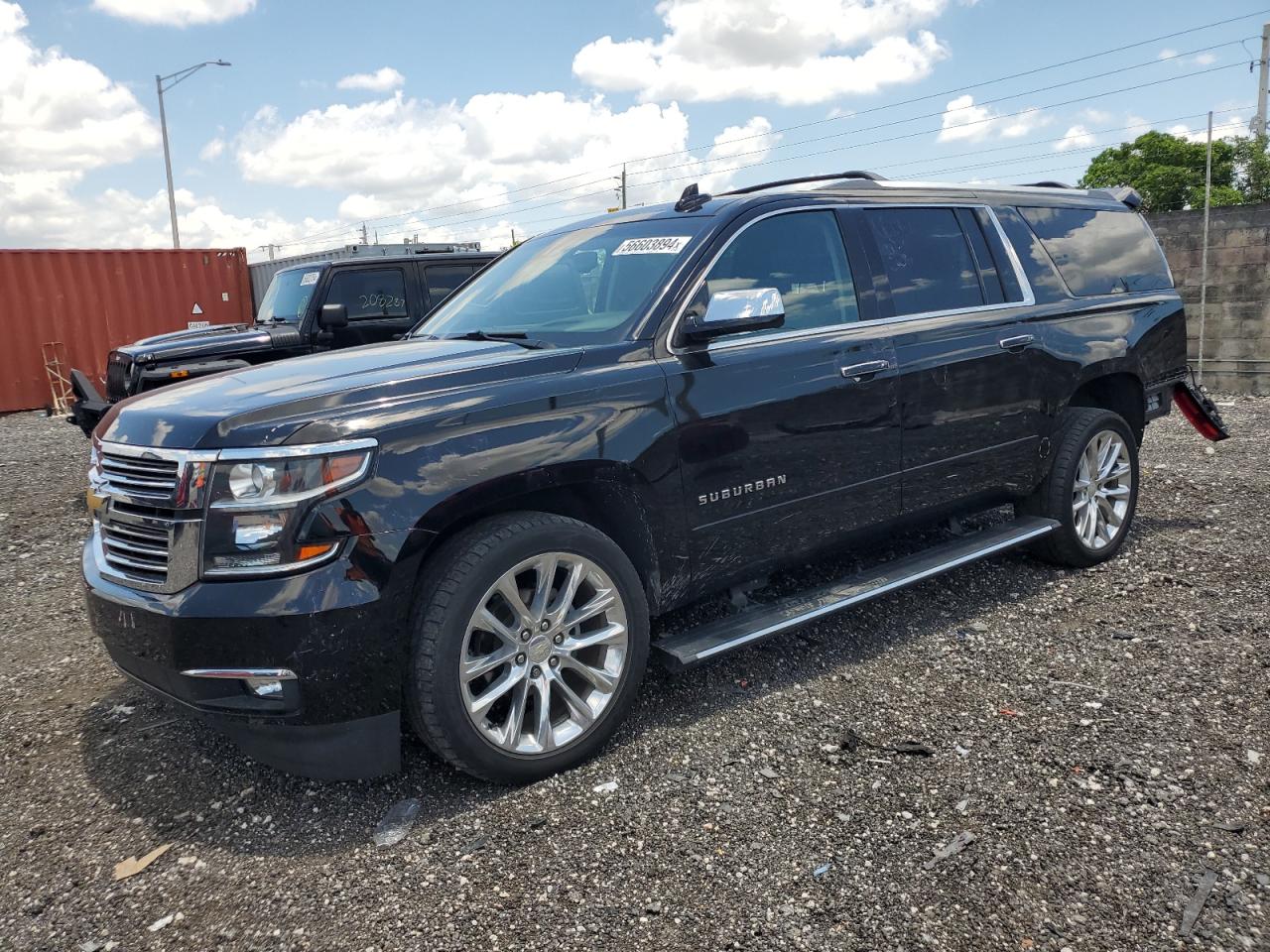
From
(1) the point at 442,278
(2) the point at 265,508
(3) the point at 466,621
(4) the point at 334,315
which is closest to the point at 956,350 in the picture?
(3) the point at 466,621

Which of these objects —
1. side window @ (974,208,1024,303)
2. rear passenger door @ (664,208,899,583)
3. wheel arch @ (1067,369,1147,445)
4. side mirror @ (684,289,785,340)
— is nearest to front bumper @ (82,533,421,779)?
rear passenger door @ (664,208,899,583)

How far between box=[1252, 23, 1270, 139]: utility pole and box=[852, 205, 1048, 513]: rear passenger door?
3792cm

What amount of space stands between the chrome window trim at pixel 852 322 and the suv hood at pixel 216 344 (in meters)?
5.69

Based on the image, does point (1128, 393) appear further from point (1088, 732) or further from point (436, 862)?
point (436, 862)

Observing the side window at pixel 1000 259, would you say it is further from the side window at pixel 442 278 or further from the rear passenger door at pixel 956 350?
the side window at pixel 442 278

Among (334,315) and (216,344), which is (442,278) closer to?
(334,315)

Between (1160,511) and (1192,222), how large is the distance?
792cm

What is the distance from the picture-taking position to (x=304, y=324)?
8406 mm

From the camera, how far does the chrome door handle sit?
176 inches

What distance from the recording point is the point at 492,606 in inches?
119

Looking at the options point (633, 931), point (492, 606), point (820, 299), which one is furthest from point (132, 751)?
point (820, 299)

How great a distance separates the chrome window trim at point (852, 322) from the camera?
347cm

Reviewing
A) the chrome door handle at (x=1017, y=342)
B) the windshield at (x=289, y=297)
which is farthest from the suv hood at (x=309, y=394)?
the windshield at (x=289, y=297)

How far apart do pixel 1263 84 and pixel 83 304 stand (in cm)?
3932
